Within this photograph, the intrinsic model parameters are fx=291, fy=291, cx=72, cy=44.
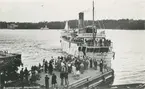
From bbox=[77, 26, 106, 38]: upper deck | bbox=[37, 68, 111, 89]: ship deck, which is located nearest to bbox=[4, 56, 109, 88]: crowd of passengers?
bbox=[37, 68, 111, 89]: ship deck

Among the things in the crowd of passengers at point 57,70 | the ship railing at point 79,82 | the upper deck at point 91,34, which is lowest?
the ship railing at point 79,82

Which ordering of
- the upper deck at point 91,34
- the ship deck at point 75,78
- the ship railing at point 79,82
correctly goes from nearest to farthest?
1. the ship railing at point 79,82
2. the ship deck at point 75,78
3. the upper deck at point 91,34

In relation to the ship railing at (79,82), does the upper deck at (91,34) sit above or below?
above

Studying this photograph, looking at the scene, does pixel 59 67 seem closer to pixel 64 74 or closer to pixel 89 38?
pixel 64 74

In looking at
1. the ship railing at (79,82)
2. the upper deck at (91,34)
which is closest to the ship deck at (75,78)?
the ship railing at (79,82)

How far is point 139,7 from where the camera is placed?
36.3ft

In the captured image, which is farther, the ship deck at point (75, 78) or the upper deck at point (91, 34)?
the upper deck at point (91, 34)

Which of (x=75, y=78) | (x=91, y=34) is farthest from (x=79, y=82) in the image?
(x=91, y=34)

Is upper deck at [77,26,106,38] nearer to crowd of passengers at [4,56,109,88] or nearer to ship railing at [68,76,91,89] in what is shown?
crowd of passengers at [4,56,109,88]

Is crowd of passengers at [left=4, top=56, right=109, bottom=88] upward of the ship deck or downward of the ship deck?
upward

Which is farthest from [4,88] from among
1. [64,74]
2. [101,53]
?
[101,53]

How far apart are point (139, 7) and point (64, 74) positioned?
3.82m

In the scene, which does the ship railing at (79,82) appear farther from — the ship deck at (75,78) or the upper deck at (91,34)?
the upper deck at (91,34)

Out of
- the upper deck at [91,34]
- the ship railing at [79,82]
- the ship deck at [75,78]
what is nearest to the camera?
the ship railing at [79,82]
